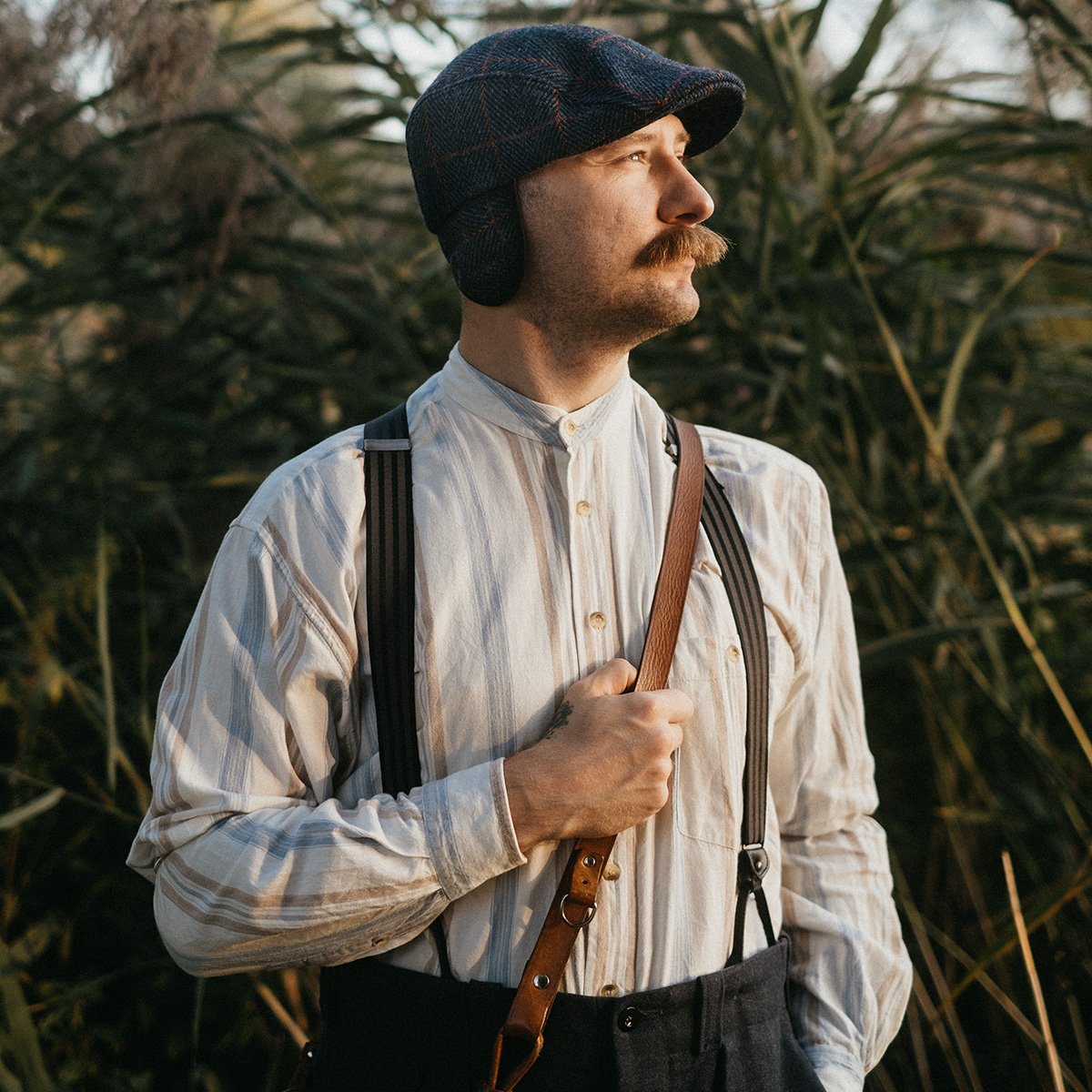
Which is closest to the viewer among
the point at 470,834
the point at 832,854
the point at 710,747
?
the point at 470,834

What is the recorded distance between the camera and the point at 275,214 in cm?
266

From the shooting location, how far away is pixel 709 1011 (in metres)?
1.17

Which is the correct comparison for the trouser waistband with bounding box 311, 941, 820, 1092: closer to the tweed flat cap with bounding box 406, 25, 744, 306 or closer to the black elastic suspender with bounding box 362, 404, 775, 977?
the black elastic suspender with bounding box 362, 404, 775, 977

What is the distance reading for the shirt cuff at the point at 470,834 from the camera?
1.11 m

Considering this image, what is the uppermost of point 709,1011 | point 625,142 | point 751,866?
point 625,142

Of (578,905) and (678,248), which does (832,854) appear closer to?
(578,905)

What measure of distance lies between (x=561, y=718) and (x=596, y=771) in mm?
71

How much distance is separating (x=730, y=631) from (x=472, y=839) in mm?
362

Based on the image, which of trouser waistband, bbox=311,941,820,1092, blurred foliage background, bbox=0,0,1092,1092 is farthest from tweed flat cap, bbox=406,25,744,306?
trouser waistband, bbox=311,941,820,1092

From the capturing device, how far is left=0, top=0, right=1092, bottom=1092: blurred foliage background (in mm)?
1907

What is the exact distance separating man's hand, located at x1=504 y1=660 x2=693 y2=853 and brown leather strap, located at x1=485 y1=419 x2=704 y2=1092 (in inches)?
1.3

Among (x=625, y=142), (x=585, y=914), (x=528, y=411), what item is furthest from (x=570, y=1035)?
(x=625, y=142)

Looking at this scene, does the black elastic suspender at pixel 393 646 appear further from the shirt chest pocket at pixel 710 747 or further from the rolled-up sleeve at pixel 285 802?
the shirt chest pocket at pixel 710 747

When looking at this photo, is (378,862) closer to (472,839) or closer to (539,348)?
(472,839)
